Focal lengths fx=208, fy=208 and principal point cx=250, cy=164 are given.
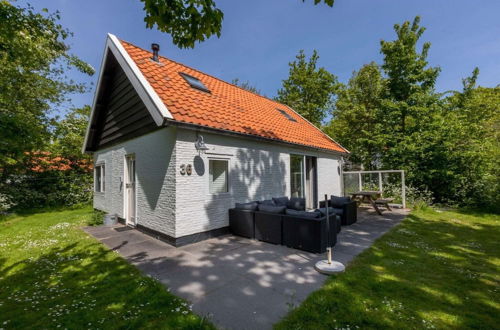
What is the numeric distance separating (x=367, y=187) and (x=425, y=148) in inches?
153

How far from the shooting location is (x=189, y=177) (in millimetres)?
5578

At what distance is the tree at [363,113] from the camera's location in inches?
625

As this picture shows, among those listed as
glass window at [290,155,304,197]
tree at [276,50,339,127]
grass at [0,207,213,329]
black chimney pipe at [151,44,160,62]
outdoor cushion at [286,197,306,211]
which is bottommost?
grass at [0,207,213,329]

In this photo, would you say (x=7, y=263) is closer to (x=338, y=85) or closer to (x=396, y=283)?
(x=396, y=283)

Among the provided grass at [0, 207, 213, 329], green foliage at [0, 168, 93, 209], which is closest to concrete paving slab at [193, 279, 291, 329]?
grass at [0, 207, 213, 329]

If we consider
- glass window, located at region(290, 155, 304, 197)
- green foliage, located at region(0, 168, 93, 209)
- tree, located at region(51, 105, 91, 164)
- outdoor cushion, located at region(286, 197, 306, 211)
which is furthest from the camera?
tree, located at region(51, 105, 91, 164)

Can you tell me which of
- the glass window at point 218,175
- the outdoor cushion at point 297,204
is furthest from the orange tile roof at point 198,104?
the outdoor cushion at point 297,204

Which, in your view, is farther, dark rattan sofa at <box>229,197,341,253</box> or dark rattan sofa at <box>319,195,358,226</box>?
dark rattan sofa at <box>319,195,358,226</box>

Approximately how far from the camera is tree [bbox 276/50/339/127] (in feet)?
69.0

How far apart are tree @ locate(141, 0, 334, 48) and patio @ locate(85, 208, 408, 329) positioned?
13.6ft

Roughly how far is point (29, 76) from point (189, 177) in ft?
46.3

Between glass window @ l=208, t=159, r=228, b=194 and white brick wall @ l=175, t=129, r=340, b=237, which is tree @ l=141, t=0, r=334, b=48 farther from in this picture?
glass window @ l=208, t=159, r=228, b=194

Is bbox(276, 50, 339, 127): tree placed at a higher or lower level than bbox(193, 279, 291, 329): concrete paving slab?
higher

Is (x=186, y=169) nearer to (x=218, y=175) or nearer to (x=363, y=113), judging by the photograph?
(x=218, y=175)
